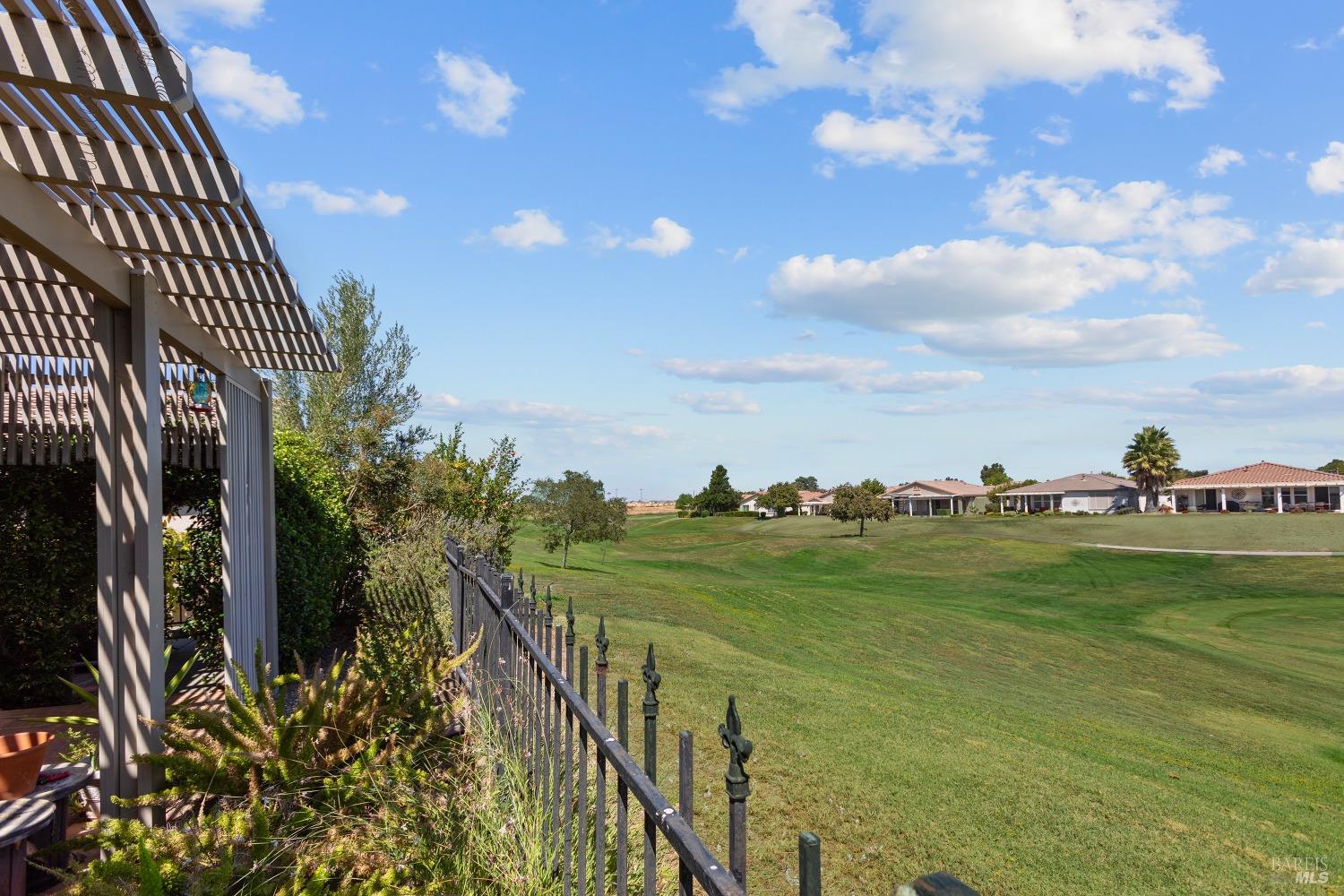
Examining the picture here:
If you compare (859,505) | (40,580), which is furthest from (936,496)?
(40,580)

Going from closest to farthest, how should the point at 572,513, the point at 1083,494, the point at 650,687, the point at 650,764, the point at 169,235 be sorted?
the point at 650,764 → the point at 650,687 → the point at 169,235 → the point at 572,513 → the point at 1083,494

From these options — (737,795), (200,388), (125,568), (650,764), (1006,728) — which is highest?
(200,388)

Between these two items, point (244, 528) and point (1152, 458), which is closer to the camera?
point (244, 528)

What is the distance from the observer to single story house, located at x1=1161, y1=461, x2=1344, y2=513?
234 feet

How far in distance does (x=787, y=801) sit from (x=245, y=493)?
5428 mm

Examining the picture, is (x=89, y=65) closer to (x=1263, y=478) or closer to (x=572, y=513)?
(x=572, y=513)

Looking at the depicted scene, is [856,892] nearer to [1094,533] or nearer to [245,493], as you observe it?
[245,493]

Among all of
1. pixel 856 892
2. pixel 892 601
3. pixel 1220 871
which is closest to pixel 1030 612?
pixel 892 601

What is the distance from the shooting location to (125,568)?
4410 millimetres

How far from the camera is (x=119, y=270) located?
4.41 metres

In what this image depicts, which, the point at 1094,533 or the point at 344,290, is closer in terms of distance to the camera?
the point at 344,290

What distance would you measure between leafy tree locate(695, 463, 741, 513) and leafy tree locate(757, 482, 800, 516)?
151 inches

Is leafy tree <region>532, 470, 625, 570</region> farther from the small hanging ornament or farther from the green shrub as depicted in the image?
the small hanging ornament

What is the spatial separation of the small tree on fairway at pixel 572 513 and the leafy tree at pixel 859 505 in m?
29.3
